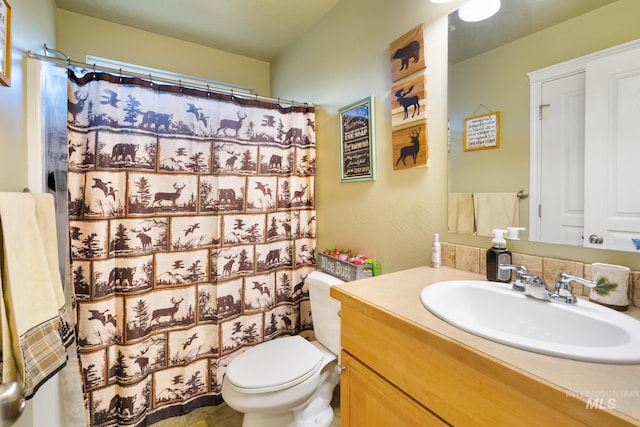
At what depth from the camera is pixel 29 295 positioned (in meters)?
0.75

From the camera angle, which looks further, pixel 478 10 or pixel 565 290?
pixel 478 10

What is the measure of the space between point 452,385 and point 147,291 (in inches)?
59.6

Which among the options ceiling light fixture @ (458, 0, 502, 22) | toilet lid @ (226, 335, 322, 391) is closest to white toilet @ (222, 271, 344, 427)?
toilet lid @ (226, 335, 322, 391)

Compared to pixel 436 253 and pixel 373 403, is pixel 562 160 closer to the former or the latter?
pixel 436 253

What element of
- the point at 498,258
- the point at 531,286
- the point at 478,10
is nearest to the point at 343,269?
the point at 498,258

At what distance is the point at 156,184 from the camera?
4.95 feet

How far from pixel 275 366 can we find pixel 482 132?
4.43 feet

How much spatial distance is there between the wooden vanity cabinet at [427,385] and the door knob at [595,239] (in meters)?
0.59

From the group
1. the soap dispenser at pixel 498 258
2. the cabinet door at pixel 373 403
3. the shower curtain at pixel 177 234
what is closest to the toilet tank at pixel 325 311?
the shower curtain at pixel 177 234

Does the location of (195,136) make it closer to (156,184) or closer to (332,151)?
(156,184)

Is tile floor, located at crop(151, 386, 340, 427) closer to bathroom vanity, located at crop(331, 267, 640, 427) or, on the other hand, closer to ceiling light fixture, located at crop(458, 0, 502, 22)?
bathroom vanity, located at crop(331, 267, 640, 427)

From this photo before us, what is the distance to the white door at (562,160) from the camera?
0.83m

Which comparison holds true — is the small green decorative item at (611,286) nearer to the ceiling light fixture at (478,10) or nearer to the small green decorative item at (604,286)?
the small green decorative item at (604,286)

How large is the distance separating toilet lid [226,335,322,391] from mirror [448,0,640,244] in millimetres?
1044
